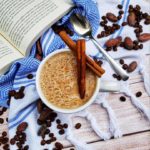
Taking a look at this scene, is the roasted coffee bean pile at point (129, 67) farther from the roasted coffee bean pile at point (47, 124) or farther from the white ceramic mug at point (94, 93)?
the roasted coffee bean pile at point (47, 124)

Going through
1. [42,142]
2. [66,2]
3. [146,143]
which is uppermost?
[66,2]

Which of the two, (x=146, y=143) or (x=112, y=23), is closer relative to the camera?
(x=146, y=143)

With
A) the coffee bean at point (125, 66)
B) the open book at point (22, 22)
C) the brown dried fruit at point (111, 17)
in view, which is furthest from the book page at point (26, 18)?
the coffee bean at point (125, 66)

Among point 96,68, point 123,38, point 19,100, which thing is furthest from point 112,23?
point 19,100

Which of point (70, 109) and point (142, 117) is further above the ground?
point (70, 109)

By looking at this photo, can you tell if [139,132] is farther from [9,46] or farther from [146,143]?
[9,46]

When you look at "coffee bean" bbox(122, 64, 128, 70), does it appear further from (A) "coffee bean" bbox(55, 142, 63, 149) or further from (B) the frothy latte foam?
(A) "coffee bean" bbox(55, 142, 63, 149)

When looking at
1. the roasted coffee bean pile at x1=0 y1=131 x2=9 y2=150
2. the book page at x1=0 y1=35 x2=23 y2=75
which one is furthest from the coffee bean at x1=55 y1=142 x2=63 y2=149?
the book page at x1=0 y1=35 x2=23 y2=75
